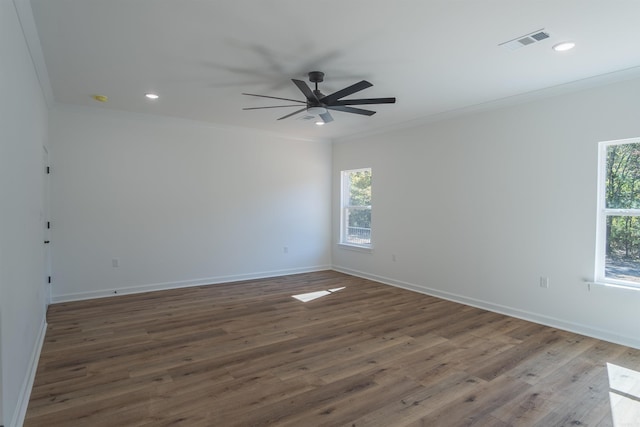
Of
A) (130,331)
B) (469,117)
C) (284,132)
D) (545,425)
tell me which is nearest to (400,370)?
(545,425)

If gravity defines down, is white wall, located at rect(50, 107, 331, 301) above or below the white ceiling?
below

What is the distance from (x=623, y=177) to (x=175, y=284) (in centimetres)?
592

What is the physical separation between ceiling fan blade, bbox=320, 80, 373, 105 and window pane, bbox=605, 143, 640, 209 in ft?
8.81

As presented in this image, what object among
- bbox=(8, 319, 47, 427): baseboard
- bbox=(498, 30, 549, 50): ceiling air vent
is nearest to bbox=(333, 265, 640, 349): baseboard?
bbox=(498, 30, 549, 50): ceiling air vent

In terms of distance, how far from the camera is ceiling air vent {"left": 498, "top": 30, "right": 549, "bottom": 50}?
8.88 ft

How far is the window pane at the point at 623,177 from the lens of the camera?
3.51 metres

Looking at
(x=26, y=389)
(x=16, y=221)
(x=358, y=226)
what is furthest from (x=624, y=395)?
(x=358, y=226)

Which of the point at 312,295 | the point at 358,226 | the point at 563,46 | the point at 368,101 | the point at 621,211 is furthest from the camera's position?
the point at 358,226

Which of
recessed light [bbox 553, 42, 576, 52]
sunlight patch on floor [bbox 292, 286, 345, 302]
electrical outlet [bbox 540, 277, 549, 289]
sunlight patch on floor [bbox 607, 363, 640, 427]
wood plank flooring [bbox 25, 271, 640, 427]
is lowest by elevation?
sunlight patch on floor [bbox 292, 286, 345, 302]

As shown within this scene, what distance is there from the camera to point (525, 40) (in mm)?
2801

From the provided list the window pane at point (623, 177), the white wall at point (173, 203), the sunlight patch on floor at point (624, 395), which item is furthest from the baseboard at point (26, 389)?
the window pane at point (623, 177)

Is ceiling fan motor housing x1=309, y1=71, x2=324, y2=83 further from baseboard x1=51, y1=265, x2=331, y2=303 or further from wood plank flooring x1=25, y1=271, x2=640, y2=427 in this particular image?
baseboard x1=51, y1=265, x2=331, y2=303

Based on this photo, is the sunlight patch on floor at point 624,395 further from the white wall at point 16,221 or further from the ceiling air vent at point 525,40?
the white wall at point 16,221

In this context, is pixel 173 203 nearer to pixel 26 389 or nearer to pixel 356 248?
pixel 356 248
